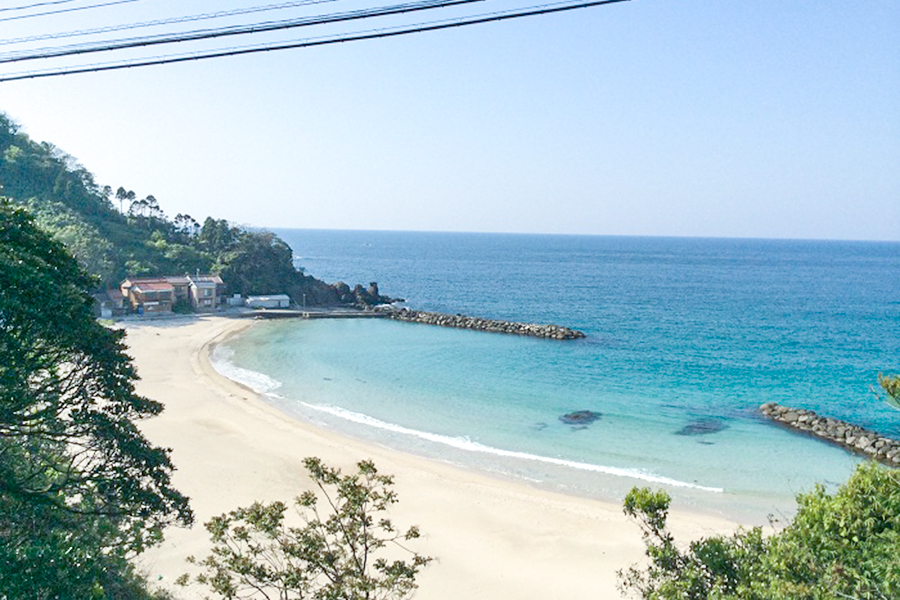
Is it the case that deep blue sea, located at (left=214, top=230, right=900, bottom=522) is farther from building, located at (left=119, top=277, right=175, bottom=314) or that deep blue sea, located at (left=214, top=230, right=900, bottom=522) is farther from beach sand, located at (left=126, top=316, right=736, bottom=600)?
building, located at (left=119, top=277, right=175, bottom=314)

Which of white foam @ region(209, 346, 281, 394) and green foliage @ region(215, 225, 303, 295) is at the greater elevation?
green foliage @ region(215, 225, 303, 295)

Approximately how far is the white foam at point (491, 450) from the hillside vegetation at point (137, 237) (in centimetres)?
3713

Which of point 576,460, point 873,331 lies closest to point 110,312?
point 576,460

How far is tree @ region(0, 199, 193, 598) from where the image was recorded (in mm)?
8953

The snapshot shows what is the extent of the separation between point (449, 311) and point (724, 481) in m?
46.0

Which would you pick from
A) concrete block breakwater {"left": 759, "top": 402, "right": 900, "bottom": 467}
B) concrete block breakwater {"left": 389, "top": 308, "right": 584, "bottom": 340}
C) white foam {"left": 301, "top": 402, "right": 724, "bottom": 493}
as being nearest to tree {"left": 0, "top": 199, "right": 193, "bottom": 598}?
white foam {"left": 301, "top": 402, "right": 724, "bottom": 493}

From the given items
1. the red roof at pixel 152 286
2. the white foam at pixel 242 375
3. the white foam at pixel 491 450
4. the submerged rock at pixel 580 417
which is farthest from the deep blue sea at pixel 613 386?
the red roof at pixel 152 286

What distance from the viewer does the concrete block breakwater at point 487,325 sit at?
5269cm

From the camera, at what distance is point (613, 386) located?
36.2 m

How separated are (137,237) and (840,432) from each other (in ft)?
222

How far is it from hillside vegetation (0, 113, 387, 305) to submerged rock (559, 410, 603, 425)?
41.3 m

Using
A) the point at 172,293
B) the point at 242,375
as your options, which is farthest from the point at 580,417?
the point at 172,293

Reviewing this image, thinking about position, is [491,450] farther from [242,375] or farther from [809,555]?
[242,375]

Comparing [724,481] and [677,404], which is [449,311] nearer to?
[677,404]
